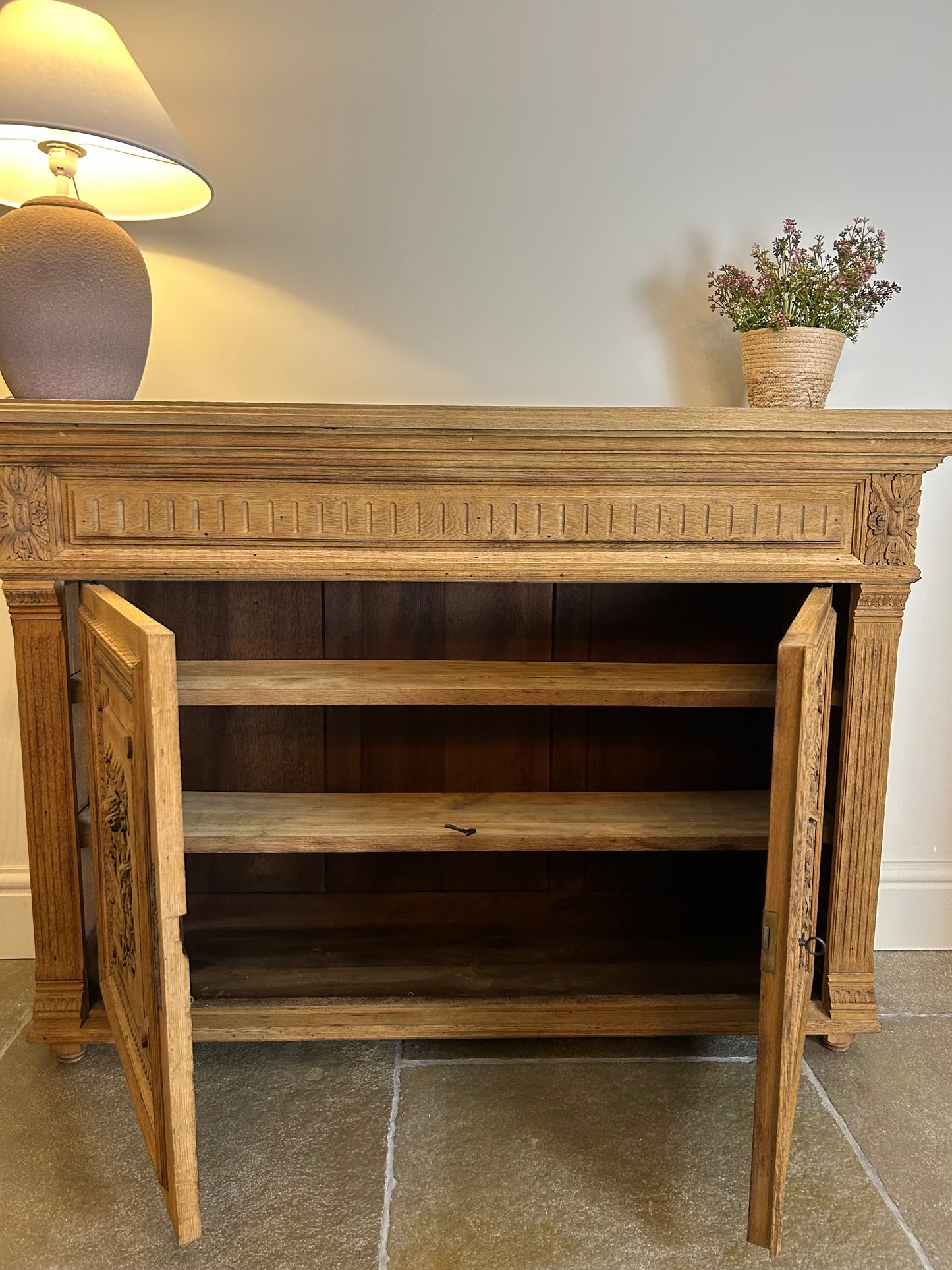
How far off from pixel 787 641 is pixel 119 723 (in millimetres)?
867

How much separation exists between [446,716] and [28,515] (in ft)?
3.10

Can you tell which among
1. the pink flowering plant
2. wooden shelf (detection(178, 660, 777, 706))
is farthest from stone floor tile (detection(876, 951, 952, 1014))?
the pink flowering plant

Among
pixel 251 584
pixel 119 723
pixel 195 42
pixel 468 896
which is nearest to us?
pixel 119 723

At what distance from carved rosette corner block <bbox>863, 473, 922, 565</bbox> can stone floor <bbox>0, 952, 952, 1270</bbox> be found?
951 mm

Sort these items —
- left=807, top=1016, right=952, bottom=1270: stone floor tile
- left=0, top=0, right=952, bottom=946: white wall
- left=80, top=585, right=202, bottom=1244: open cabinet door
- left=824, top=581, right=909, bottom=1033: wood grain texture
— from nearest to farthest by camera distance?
left=80, top=585, right=202, bottom=1244: open cabinet door < left=807, top=1016, right=952, bottom=1270: stone floor tile < left=824, top=581, right=909, bottom=1033: wood grain texture < left=0, top=0, right=952, bottom=946: white wall

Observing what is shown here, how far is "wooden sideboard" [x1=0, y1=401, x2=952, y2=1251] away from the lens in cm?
117

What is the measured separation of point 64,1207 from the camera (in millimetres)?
1254

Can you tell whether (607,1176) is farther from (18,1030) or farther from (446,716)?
(18,1030)

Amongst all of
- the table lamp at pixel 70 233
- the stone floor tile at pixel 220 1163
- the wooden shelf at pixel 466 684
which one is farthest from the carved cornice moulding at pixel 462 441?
the stone floor tile at pixel 220 1163

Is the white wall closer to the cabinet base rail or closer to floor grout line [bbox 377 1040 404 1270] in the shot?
the cabinet base rail

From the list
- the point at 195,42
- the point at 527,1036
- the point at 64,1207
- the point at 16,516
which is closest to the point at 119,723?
the point at 16,516

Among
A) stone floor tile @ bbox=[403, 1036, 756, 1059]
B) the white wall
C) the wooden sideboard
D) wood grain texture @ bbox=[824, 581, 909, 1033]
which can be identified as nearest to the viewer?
the wooden sideboard

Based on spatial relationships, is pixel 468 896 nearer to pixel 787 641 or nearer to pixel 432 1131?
pixel 432 1131

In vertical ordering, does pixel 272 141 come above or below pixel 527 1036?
above
